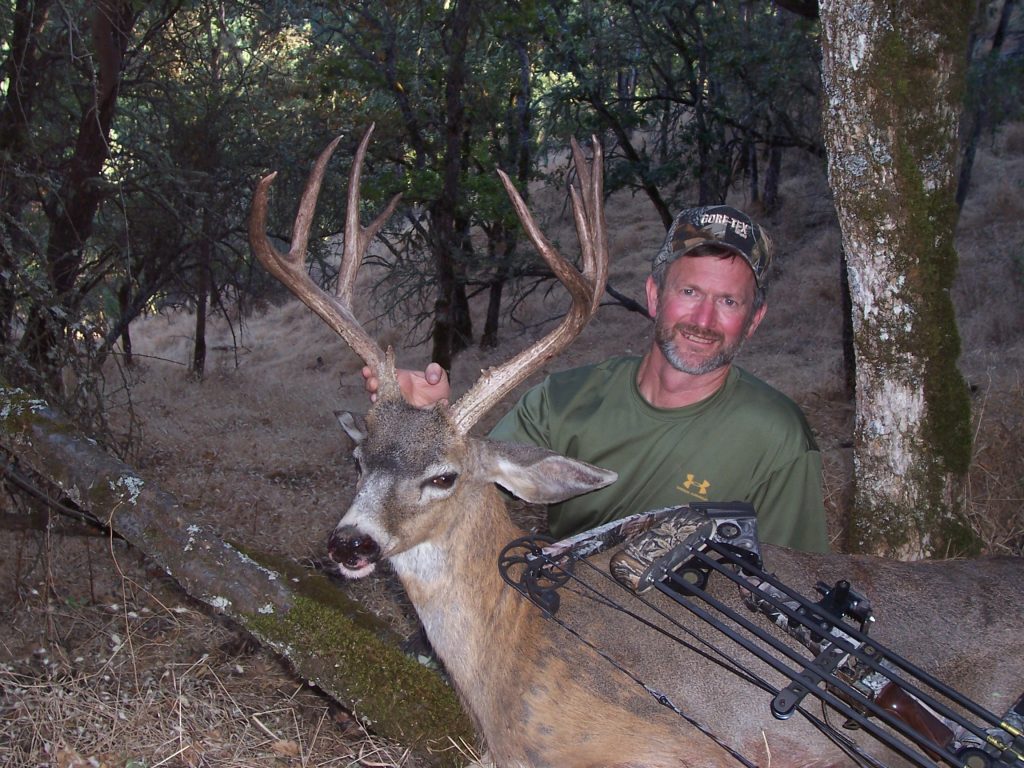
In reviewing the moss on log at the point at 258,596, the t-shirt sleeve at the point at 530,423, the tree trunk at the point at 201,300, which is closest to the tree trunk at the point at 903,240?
the t-shirt sleeve at the point at 530,423

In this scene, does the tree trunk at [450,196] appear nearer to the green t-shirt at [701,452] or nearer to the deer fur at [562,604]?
the green t-shirt at [701,452]

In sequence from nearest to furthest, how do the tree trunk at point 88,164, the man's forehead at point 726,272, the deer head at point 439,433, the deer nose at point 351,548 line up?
the deer nose at point 351,548
the deer head at point 439,433
the man's forehead at point 726,272
the tree trunk at point 88,164

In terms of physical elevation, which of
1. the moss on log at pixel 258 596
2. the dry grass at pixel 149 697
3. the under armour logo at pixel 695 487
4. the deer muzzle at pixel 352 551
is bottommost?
the dry grass at pixel 149 697

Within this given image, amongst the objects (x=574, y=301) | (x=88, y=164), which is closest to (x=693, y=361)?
(x=574, y=301)

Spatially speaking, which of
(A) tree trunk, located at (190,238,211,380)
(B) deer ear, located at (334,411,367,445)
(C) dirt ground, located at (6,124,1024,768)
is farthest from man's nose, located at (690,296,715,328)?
(A) tree trunk, located at (190,238,211,380)

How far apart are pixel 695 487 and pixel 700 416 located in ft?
0.94

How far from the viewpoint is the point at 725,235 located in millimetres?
3670

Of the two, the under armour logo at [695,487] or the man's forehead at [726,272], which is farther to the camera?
the man's forehead at [726,272]

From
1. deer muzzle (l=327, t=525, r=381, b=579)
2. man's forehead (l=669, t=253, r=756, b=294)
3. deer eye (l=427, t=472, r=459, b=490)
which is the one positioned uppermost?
man's forehead (l=669, t=253, r=756, b=294)

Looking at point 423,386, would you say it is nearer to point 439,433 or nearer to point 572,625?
point 439,433

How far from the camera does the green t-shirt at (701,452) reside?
3637 millimetres

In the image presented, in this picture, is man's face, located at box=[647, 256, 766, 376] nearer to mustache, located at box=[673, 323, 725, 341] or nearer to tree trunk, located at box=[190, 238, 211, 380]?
mustache, located at box=[673, 323, 725, 341]

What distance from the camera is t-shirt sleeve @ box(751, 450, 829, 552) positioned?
364cm

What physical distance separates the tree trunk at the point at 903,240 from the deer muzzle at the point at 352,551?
209cm
